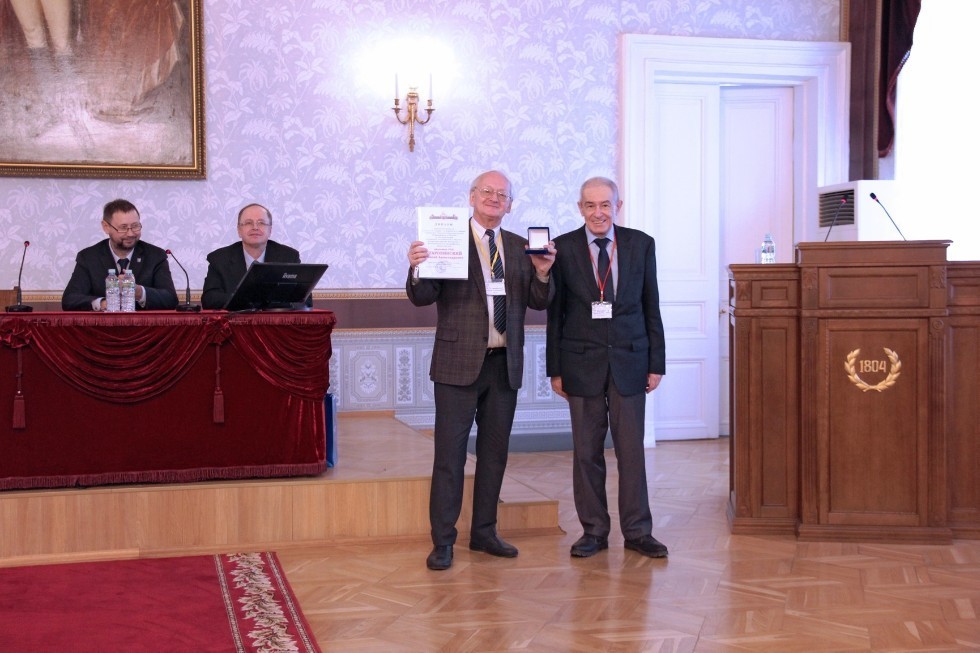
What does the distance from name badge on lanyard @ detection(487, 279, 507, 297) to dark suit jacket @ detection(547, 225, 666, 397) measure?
1.02 feet

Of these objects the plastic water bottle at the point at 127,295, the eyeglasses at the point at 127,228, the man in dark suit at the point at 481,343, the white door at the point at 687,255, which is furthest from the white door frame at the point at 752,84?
the plastic water bottle at the point at 127,295

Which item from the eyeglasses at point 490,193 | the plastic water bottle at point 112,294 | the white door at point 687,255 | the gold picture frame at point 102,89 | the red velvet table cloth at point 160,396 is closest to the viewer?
the eyeglasses at point 490,193

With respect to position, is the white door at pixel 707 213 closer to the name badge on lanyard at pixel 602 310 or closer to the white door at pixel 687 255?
the white door at pixel 687 255

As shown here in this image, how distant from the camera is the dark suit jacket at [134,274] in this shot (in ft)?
16.8

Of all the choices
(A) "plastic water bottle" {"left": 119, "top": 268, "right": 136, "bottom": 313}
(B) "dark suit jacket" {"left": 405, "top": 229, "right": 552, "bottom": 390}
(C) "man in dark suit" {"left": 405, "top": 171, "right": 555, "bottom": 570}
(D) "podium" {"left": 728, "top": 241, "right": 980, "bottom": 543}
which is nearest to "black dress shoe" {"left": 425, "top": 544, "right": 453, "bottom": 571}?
(C) "man in dark suit" {"left": 405, "top": 171, "right": 555, "bottom": 570}

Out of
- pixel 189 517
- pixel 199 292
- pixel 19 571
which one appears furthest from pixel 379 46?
pixel 19 571

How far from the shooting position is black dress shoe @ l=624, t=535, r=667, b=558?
14.5 feet

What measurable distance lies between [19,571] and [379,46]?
163 inches

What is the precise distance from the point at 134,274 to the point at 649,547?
2907mm

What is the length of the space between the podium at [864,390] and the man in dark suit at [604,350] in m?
0.60

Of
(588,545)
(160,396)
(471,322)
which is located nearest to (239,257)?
(160,396)

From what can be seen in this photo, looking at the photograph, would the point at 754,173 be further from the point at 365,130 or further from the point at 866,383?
the point at 866,383

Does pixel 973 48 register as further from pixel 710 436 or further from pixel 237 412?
pixel 237 412

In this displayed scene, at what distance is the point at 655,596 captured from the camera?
12.7 ft
